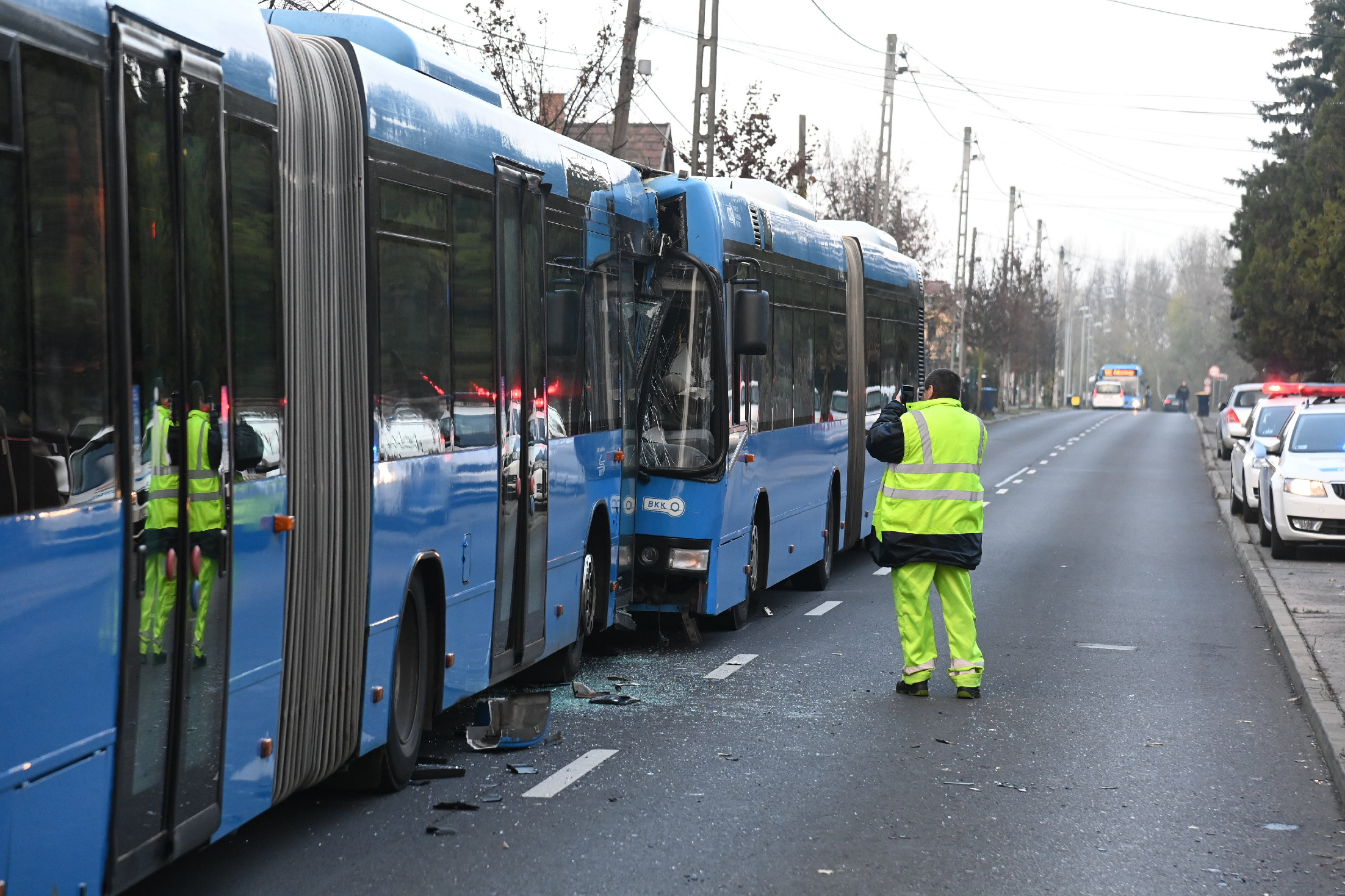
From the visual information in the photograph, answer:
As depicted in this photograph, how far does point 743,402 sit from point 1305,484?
8671 mm

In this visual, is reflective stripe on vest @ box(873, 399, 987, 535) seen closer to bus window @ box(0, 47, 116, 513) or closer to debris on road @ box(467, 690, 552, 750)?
debris on road @ box(467, 690, 552, 750)

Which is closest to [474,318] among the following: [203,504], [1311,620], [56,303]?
[203,504]

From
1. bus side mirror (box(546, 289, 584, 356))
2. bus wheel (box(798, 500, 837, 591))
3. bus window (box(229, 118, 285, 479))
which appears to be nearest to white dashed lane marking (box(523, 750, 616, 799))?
bus side mirror (box(546, 289, 584, 356))

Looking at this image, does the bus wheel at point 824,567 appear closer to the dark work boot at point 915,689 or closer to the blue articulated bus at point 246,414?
the dark work boot at point 915,689

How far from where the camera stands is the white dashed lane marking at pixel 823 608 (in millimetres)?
13898

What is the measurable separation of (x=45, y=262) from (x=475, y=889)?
2.65 m

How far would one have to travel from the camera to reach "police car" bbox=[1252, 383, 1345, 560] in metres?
18.2

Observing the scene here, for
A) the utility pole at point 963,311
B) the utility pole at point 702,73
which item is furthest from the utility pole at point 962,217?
the utility pole at point 702,73

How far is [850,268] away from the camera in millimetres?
16453

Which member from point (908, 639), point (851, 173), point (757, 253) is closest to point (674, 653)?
point (908, 639)

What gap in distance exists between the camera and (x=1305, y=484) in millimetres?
18266

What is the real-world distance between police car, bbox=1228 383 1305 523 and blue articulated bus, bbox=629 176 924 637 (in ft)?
20.4

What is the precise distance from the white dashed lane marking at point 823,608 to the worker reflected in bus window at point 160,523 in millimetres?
9340

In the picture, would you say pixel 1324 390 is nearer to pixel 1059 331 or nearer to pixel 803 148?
pixel 803 148
